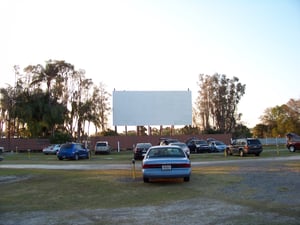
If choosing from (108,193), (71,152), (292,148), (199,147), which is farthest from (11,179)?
(199,147)

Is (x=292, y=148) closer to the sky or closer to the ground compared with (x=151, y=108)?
closer to the ground

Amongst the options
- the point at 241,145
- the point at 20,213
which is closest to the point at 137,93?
the point at 241,145

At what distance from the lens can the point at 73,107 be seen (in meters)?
72.9

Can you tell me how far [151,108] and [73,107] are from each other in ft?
46.4

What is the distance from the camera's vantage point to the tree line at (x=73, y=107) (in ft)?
223

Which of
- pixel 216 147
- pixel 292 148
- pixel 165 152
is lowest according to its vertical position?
pixel 292 148

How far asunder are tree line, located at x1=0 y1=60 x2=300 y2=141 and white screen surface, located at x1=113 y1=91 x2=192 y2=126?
639 cm

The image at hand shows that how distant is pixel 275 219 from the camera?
896cm

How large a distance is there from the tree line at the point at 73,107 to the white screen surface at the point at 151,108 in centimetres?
639

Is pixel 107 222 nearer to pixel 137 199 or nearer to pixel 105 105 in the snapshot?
pixel 137 199

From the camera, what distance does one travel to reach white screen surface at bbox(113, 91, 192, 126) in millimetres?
67188

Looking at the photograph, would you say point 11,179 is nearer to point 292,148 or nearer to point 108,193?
point 108,193

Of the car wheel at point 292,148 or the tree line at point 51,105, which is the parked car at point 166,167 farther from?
the tree line at point 51,105

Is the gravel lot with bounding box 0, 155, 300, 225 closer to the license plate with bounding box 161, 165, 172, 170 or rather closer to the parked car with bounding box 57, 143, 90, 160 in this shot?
the license plate with bounding box 161, 165, 172, 170
